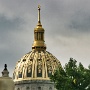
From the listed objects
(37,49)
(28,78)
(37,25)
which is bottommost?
(28,78)

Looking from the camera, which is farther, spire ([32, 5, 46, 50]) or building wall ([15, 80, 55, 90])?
spire ([32, 5, 46, 50])

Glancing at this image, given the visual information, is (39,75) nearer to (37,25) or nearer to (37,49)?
(37,49)

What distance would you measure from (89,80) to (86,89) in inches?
50.0

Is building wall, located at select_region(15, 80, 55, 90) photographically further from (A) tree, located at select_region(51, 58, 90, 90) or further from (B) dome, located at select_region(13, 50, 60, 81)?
(A) tree, located at select_region(51, 58, 90, 90)

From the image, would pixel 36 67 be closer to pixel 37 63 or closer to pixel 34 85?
pixel 37 63

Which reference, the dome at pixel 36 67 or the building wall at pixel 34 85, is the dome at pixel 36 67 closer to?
the dome at pixel 36 67

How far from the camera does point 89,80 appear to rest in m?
51.6

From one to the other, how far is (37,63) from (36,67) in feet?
6.37

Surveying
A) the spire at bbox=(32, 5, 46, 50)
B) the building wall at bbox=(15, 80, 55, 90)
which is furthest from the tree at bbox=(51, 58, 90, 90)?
the spire at bbox=(32, 5, 46, 50)

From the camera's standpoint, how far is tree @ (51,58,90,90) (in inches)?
1995

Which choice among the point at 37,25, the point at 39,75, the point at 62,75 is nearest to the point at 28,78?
the point at 39,75

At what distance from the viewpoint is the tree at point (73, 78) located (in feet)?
166

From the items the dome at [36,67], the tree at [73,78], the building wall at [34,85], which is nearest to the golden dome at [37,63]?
the dome at [36,67]

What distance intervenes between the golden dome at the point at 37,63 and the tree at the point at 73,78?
95009 millimetres
